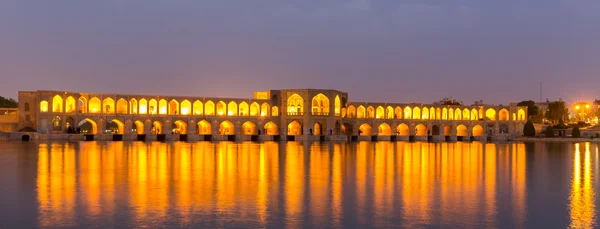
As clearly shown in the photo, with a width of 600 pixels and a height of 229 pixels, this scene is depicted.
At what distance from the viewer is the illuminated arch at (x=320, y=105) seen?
5390cm

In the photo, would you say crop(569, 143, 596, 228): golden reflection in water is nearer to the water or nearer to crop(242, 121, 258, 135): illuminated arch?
the water

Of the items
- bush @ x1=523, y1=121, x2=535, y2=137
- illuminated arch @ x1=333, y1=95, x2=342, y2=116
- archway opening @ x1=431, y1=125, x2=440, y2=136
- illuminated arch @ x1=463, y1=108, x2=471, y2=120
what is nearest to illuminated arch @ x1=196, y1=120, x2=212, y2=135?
illuminated arch @ x1=333, y1=95, x2=342, y2=116

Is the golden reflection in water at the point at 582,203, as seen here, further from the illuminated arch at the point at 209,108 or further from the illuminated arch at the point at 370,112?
the illuminated arch at the point at 370,112

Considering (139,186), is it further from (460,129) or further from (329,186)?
(460,129)

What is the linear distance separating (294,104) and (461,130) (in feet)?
63.6

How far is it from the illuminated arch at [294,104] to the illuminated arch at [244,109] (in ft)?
12.0

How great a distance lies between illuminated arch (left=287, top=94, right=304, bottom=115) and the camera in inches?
2116

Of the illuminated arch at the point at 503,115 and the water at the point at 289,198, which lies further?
the illuminated arch at the point at 503,115

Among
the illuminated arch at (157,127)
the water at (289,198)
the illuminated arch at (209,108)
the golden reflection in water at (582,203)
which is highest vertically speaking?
the illuminated arch at (209,108)

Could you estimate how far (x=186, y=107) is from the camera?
173 feet

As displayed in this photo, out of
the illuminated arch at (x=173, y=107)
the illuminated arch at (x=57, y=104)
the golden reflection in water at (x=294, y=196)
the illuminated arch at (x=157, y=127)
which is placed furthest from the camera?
the illuminated arch at (x=173, y=107)

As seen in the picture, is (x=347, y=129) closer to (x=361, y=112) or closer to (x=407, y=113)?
(x=361, y=112)

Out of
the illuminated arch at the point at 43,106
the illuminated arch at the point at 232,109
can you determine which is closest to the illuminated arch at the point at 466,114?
the illuminated arch at the point at 232,109

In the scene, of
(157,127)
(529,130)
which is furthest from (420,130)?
(157,127)
